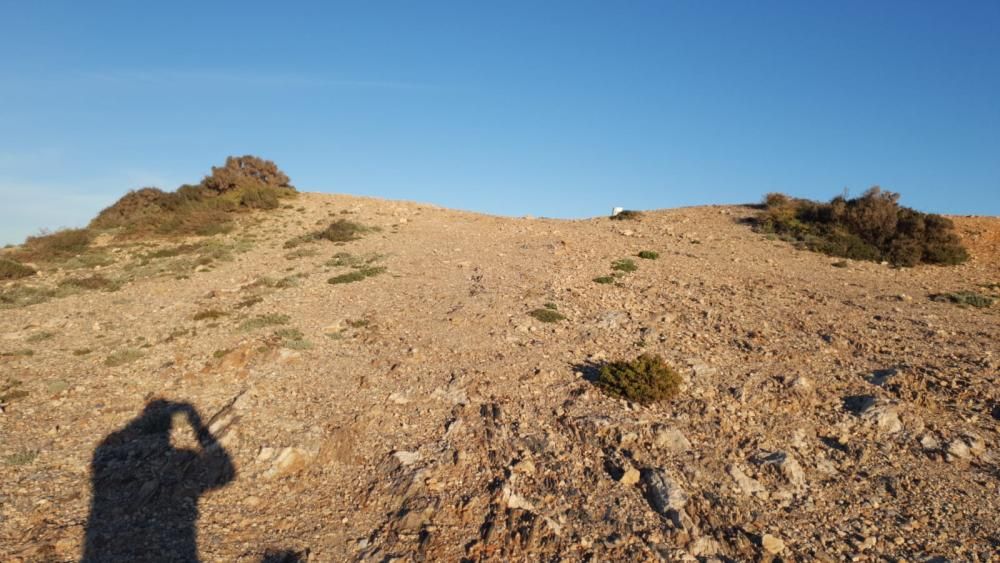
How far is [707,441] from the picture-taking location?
322 inches

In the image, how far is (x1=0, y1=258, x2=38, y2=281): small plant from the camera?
792 inches

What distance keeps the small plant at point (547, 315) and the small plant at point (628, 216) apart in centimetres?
1636

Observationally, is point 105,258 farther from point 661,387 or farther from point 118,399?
point 661,387

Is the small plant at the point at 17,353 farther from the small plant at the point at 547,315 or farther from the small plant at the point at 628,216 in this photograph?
the small plant at the point at 628,216

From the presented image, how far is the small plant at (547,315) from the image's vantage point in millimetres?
12773

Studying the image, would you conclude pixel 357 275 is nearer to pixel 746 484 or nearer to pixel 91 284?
pixel 91 284

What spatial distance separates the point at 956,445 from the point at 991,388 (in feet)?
6.75

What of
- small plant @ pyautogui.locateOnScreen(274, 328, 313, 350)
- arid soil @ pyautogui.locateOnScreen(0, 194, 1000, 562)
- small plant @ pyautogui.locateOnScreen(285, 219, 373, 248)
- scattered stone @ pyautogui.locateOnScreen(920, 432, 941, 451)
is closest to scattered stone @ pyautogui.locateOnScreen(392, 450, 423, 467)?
arid soil @ pyautogui.locateOnScreen(0, 194, 1000, 562)

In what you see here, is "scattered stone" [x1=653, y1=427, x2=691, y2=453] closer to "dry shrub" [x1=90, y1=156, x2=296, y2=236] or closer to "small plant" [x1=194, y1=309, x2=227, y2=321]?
"small plant" [x1=194, y1=309, x2=227, y2=321]

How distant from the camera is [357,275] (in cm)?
1777

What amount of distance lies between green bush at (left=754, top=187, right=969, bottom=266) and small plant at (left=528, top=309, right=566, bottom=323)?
41.2 ft

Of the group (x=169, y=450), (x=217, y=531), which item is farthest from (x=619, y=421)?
(x=169, y=450)

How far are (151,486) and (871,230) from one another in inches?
920

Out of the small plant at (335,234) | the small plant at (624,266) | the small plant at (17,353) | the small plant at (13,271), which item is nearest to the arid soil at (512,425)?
the small plant at (17,353)
